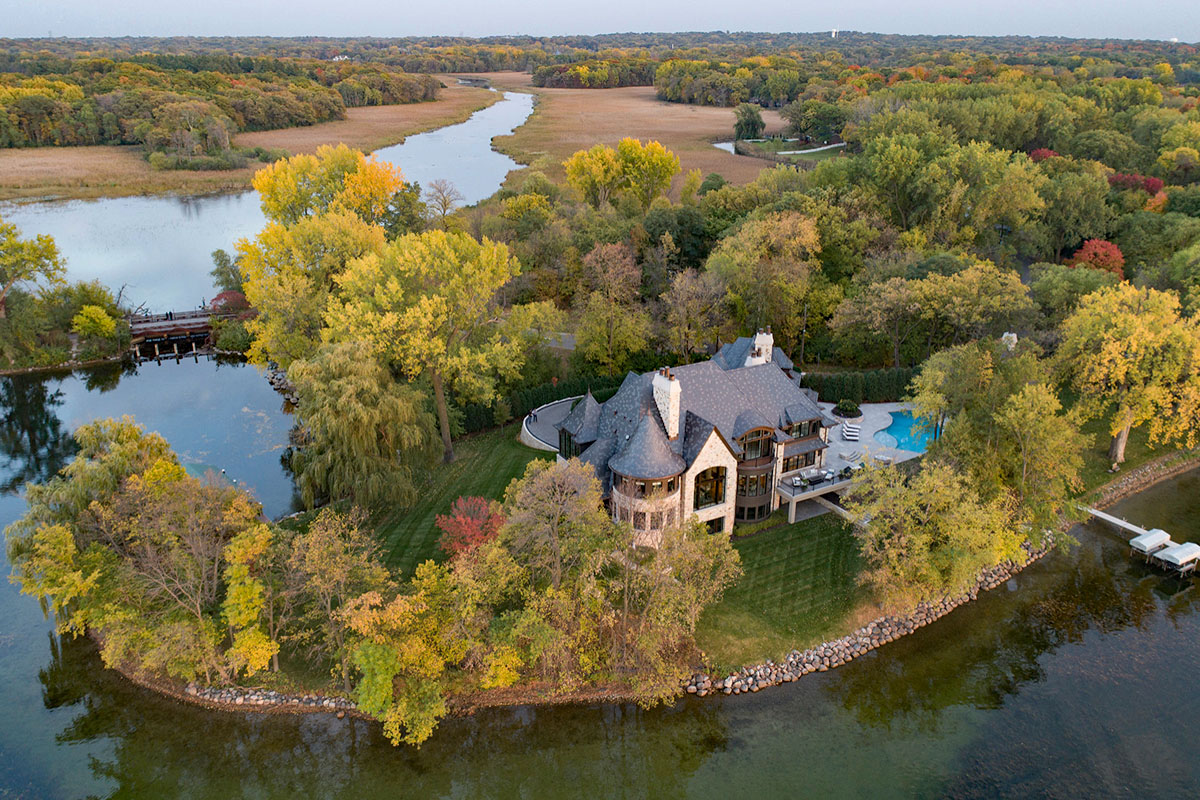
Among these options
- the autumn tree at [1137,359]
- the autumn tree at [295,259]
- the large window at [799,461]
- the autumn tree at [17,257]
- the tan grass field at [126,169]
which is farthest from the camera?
the tan grass field at [126,169]

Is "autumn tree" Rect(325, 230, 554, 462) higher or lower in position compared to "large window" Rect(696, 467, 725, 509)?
higher

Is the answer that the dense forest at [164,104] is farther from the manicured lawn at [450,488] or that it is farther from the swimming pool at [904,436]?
the swimming pool at [904,436]

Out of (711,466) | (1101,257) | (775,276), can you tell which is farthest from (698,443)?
(1101,257)

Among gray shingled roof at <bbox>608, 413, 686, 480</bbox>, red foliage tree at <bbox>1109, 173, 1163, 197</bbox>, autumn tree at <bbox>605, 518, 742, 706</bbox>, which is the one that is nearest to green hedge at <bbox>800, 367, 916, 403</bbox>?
gray shingled roof at <bbox>608, 413, 686, 480</bbox>

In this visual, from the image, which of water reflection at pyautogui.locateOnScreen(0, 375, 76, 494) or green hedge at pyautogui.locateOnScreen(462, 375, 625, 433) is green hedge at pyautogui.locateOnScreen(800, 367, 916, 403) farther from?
water reflection at pyautogui.locateOnScreen(0, 375, 76, 494)

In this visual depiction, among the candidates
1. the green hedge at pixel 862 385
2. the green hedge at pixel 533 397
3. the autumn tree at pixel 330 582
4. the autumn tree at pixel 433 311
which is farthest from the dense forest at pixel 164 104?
Answer: the autumn tree at pixel 330 582

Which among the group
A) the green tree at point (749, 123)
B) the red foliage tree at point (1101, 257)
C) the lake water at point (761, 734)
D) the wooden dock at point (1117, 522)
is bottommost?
the lake water at point (761, 734)
